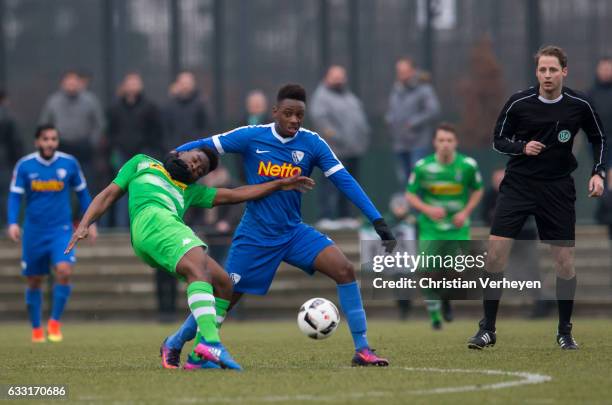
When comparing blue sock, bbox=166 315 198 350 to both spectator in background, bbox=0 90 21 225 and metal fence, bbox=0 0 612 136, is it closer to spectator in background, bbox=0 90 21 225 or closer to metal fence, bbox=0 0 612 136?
spectator in background, bbox=0 90 21 225

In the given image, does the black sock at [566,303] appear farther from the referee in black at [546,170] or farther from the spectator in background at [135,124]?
the spectator in background at [135,124]

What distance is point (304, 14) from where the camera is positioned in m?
21.3

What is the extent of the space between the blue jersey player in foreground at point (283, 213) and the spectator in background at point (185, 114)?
30.6ft

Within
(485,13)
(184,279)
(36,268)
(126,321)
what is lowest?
(126,321)

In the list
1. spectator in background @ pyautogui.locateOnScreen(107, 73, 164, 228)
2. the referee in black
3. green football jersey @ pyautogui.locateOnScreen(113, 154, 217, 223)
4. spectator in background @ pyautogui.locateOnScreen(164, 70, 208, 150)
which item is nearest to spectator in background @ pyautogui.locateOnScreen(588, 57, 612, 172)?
spectator in background @ pyautogui.locateOnScreen(164, 70, 208, 150)

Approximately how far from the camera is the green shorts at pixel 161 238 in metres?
9.06

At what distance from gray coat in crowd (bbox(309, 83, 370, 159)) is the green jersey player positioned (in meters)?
9.23

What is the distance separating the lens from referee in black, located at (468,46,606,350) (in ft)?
35.3

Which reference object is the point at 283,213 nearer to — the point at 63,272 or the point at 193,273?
the point at 193,273

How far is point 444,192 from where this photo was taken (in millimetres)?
15531

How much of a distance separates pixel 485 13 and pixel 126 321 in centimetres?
747

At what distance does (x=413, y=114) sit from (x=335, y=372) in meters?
10.4

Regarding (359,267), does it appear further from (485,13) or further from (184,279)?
(184,279)

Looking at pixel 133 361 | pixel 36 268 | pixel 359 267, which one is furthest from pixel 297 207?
pixel 359 267
